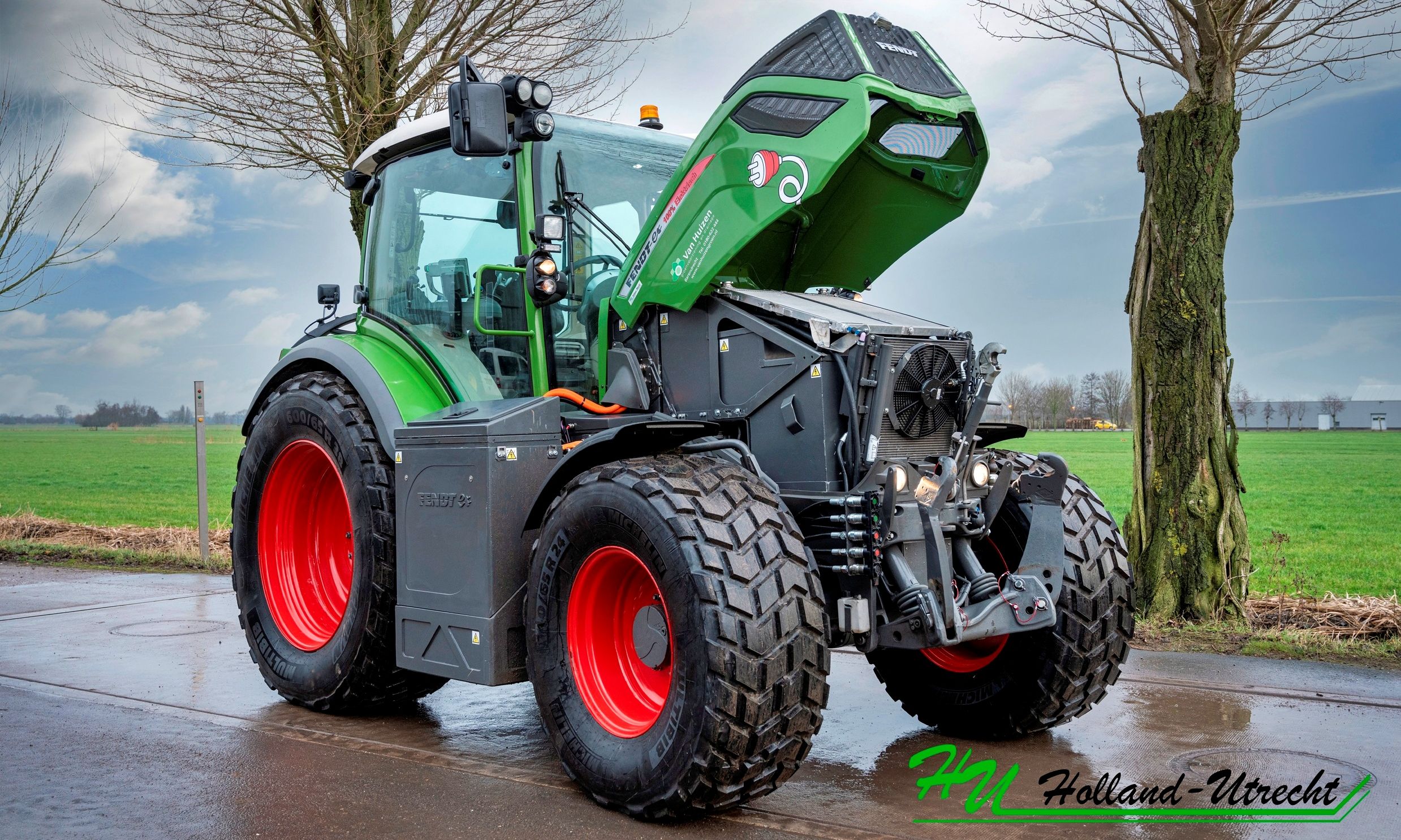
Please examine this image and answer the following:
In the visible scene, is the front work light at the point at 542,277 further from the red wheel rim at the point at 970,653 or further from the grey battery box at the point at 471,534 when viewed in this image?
the red wheel rim at the point at 970,653

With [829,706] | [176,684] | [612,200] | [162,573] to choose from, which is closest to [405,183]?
[612,200]

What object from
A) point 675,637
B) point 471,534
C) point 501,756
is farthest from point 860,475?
point 501,756

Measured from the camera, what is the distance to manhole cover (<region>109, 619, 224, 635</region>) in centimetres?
778

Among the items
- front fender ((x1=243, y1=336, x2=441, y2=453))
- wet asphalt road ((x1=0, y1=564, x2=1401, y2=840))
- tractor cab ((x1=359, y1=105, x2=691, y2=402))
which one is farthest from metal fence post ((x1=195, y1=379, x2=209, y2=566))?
tractor cab ((x1=359, y1=105, x2=691, y2=402))

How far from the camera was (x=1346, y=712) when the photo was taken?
5371 mm

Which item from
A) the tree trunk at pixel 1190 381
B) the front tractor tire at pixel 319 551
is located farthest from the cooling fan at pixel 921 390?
the tree trunk at pixel 1190 381

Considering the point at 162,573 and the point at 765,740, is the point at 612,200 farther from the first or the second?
the point at 162,573

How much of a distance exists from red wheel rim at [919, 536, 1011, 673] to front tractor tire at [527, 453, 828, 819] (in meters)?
1.54

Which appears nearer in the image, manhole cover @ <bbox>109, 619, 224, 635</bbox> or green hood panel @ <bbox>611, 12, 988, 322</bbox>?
green hood panel @ <bbox>611, 12, 988, 322</bbox>

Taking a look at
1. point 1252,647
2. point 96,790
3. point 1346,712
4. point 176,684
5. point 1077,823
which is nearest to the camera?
point 1077,823

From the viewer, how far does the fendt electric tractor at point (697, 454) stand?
12.9ft

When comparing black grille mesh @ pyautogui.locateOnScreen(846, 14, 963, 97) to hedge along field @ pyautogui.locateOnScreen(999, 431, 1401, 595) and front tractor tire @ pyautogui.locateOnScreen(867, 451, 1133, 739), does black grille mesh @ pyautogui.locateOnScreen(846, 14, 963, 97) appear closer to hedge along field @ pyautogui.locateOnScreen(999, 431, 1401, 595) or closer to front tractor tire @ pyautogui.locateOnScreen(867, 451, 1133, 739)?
front tractor tire @ pyautogui.locateOnScreen(867, 451, 1133, 739)

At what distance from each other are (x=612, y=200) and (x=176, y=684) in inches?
137

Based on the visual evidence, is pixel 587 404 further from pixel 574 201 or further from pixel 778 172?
pixel 778 172
